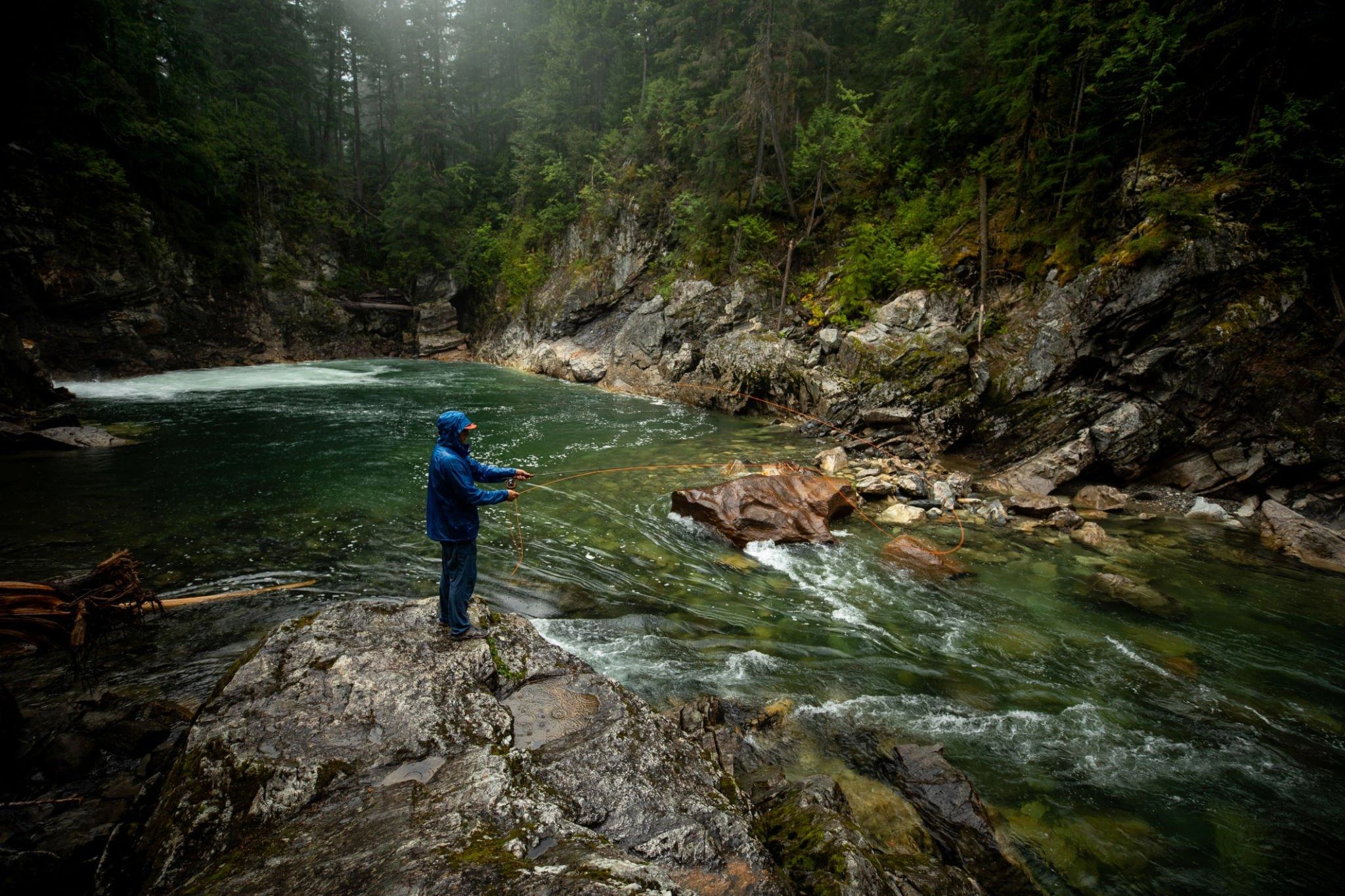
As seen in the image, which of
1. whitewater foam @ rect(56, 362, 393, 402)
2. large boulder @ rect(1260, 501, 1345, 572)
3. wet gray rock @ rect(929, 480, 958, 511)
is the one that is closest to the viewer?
large boulder @ rect(1260, 501, 1345, 572)

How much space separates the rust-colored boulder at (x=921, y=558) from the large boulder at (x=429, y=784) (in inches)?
207

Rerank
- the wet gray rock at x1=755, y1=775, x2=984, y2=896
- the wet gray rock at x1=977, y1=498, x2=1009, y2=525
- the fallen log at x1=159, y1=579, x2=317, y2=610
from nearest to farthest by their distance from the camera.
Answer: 1. the wet gray rock at x1=755, y1=775, x2=984, y2=896
2. the fallen log at x1=159, y1=579, x2=317, y2=610
3. the wet gray rock at x1=977, y1=498, x2=1009, y2=525

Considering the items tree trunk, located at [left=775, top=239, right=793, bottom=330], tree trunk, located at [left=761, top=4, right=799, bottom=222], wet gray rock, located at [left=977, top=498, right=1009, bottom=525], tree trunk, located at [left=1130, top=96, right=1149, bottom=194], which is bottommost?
wet gray rock, located at [left=977, top=498, right=1009, bottom=525]

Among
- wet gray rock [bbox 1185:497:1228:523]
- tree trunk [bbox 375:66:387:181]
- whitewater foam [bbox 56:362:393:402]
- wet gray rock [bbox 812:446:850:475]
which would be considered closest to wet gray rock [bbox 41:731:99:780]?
wet gray rock [bbox 812:446:850:475]

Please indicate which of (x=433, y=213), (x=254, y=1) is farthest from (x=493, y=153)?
(x=254, y=1)

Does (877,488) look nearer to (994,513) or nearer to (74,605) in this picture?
(994,513)

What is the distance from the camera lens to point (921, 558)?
7652 millimetres

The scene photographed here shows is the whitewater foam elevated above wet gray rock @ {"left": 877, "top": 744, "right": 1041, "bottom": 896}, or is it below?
above

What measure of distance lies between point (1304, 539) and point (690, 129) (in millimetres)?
25384

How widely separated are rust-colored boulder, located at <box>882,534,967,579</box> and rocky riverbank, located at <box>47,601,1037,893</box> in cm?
379

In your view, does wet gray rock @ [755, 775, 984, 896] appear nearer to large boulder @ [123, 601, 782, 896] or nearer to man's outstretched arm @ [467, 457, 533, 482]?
large boulder @ [123, 601, 782, 896]

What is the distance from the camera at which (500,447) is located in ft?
44.3

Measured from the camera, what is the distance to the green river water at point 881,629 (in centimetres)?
392

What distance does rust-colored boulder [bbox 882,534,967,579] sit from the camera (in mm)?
7418
